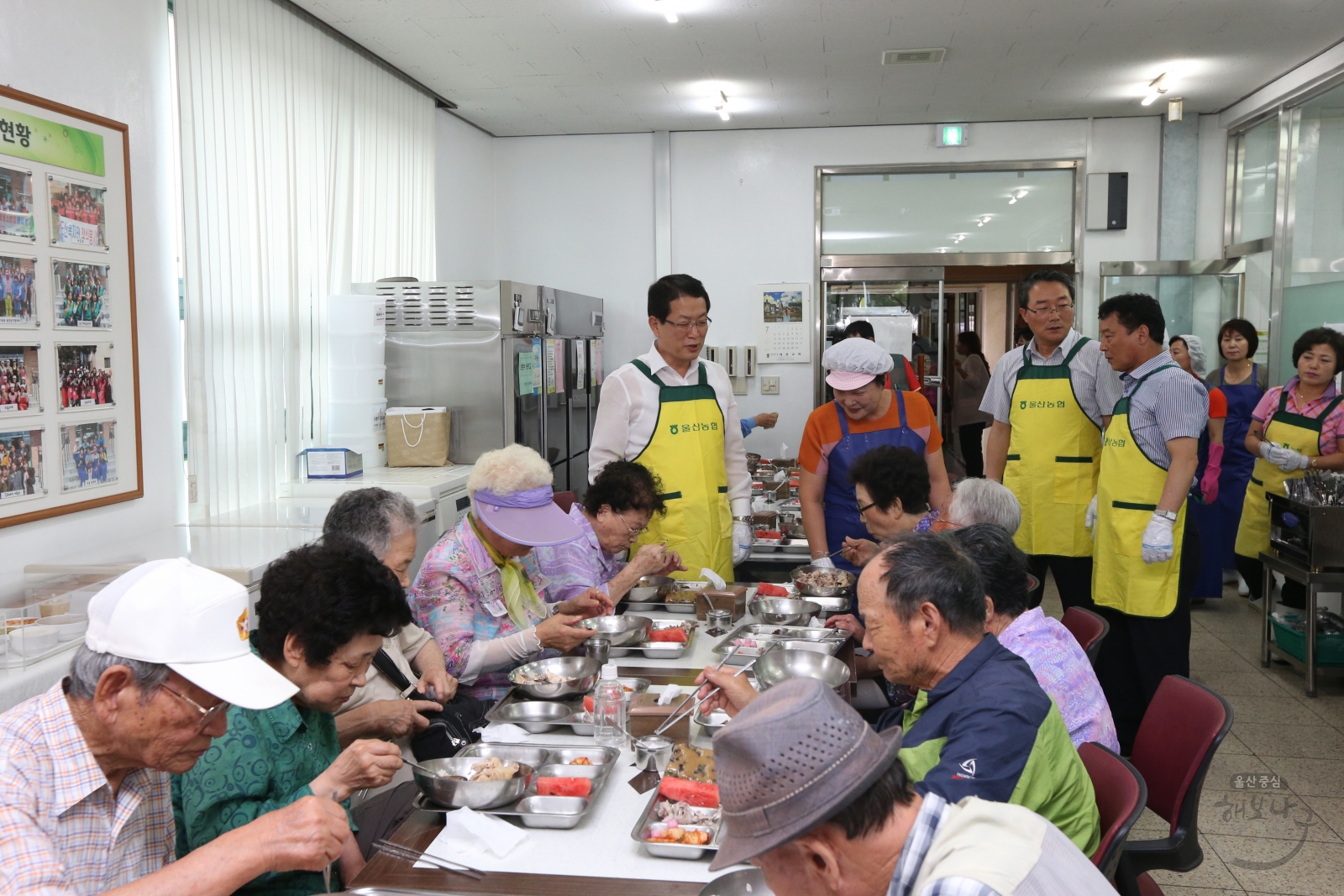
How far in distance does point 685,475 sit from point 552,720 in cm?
163

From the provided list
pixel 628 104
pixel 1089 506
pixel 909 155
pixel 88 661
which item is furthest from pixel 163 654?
pixel 909 155

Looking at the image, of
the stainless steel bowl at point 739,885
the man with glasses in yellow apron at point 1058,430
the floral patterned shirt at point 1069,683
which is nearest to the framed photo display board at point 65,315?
the stainless steel bowl at point 739,885

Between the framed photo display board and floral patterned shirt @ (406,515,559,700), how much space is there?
148cm

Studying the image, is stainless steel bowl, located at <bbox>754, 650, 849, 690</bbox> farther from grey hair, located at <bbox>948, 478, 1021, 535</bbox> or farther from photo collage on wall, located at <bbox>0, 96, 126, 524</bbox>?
photo collage on wall, located at <bbox>0, 96, 126, 524</bbox>

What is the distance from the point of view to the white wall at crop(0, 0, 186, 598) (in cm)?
324

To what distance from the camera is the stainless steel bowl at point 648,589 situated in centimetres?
354

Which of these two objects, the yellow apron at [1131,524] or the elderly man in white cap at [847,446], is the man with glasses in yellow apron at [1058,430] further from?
the elderly man in white cap at [847,446]

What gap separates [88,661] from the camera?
137cm

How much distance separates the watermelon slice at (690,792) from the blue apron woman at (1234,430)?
5258 mm

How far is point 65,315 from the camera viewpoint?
3365 mm

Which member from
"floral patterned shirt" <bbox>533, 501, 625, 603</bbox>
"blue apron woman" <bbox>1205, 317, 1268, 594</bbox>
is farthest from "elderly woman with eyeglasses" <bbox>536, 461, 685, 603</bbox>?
"blue apron woman" <bbox>1205, 317, 1268, 594</bbox>

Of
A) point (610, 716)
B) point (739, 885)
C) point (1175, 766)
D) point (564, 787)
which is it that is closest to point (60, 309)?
point (610, 716)

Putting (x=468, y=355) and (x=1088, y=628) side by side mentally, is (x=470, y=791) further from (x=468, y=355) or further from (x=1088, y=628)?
(x=468, y=355)

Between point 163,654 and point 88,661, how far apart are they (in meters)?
0.12
